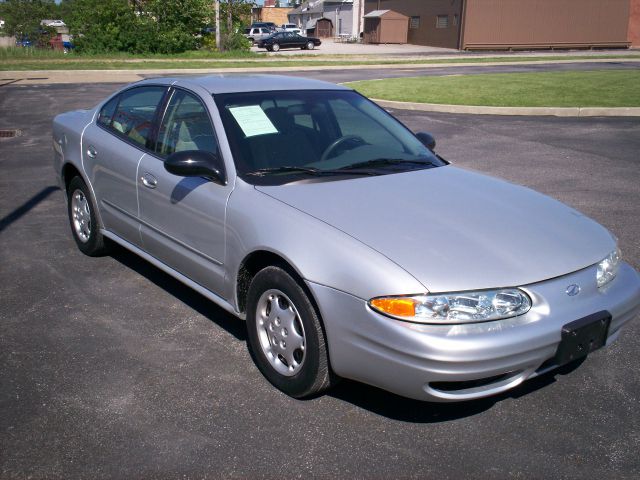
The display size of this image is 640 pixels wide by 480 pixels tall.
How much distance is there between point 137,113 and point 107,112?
57 cm

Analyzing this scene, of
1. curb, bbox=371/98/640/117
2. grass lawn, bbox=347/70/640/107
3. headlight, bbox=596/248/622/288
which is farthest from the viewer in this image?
grass lawn, bbox=347/70/640/107

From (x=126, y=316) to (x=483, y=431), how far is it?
2.57m

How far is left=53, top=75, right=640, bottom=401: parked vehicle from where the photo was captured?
304 centimetres

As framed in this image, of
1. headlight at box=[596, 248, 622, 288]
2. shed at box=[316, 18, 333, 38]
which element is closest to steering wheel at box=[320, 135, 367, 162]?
headlight at box=[596, 248, 622, 288]

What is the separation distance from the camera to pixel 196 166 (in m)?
3.92

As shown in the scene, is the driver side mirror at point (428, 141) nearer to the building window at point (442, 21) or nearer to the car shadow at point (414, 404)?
the car shadow at point (414, 404)

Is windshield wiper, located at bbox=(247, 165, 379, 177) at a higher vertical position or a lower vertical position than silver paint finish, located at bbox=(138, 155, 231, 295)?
higher

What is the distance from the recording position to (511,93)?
17266mm

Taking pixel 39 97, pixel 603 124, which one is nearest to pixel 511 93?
pixel 603 124

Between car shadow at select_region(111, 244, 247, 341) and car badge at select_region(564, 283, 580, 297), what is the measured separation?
2.07m

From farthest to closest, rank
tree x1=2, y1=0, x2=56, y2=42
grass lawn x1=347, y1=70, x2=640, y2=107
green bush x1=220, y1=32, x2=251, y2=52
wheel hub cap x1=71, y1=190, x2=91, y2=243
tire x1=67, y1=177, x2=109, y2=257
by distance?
tree x1=2, y1=0, x2=56, y2=42, green bush x1=220, y1=32, x2=251, y2=52, grass lawn x1=347, y1=70, x2=640, y2=107, wheel hub cap x1=71, y1=190, x2=91, y2=243, tire x1=67, y1=177, x2=109, y2=257

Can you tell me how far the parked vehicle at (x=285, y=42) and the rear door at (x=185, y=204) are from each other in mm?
46894

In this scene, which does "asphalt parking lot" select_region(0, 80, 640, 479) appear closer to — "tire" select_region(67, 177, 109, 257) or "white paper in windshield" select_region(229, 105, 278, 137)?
"tire" select_region(67, 177, 109, 257)

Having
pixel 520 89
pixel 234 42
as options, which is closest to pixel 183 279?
pixel 520 89
